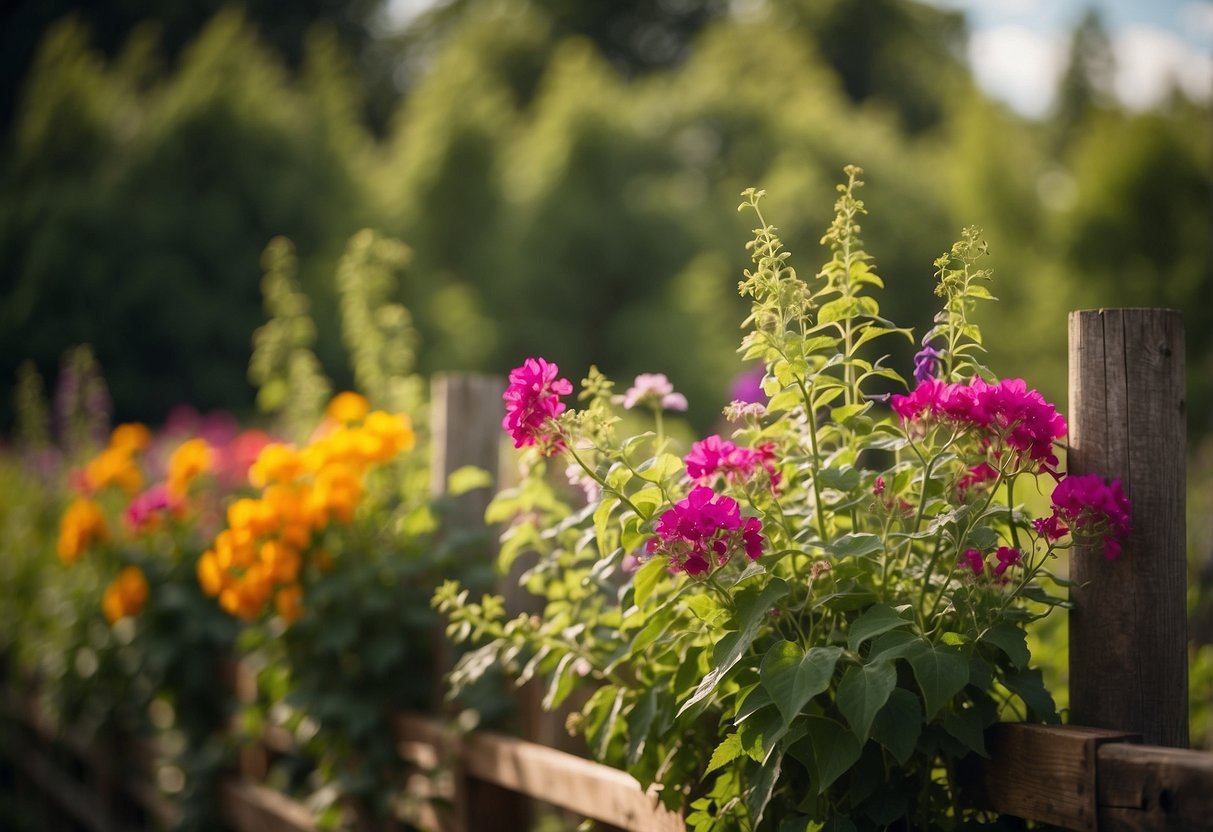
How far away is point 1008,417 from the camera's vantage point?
150 cm

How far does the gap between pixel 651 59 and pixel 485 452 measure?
35398 millimetres

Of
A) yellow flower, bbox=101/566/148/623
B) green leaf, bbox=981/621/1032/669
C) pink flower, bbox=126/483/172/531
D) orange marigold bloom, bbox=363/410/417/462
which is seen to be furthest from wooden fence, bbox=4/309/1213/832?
yellow flower, bbox=101/566/148/623

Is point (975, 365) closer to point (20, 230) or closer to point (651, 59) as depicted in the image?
point (20, 230)

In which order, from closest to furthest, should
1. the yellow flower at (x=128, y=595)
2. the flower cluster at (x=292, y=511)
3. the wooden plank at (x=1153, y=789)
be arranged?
the wooden plank at (x=1153, y=789)
the flower cluster at (x=292, y=511)
the yellow flower at (x=128, y=595)

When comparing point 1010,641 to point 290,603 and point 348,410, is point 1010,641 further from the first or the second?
point 348,410

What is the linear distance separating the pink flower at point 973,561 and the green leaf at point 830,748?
0.30 m

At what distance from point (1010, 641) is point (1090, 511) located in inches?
8.8

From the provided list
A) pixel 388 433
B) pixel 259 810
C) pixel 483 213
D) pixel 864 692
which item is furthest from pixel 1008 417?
pixel 483 213

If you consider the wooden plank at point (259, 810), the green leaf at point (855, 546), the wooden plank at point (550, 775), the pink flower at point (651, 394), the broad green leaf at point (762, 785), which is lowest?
the wooden plank at point (259, 810)

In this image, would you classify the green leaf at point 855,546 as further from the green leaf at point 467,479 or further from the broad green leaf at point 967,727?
the green leaf at point 467,479

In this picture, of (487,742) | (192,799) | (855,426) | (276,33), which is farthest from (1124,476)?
(276,33)

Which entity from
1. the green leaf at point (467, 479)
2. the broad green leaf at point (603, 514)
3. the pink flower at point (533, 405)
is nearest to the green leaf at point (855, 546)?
the broad green leaf at point (603, 514)

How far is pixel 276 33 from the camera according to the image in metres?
29.3

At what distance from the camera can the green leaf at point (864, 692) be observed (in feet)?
4.56
